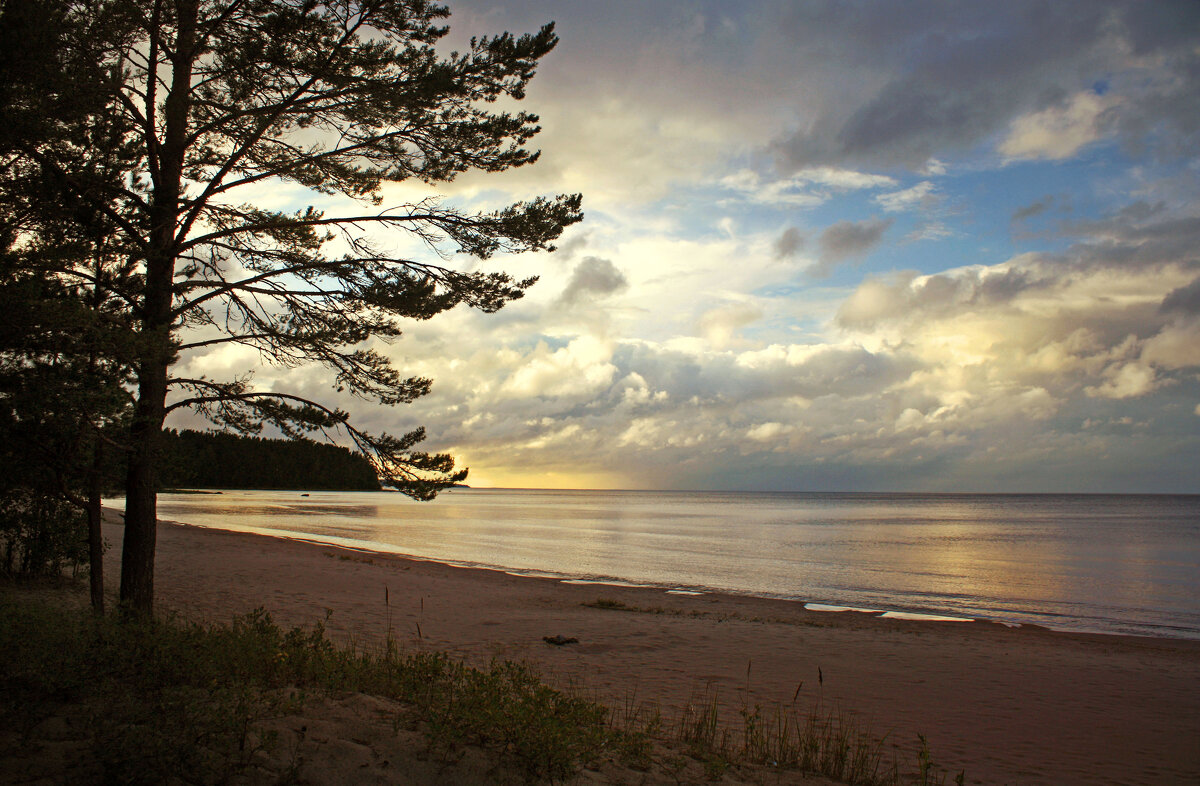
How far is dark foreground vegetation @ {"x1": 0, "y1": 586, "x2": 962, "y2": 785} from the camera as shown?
414 cm

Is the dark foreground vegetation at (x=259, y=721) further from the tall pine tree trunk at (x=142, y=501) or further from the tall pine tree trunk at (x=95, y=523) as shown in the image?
the tall pine tree trunk at (x=95, y=523)

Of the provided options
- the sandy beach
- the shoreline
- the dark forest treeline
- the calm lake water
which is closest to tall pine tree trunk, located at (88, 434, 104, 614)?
the sandy beach

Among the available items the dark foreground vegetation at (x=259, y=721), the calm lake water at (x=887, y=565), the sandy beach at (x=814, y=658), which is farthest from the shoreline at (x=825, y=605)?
the dark foreground vegetation at (x=259, y=721)

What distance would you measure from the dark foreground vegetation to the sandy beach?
1.80m

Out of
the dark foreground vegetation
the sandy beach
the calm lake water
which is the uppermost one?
the dark foreground vegetation

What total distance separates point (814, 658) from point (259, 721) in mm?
10680

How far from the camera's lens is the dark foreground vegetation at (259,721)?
13.6 feet

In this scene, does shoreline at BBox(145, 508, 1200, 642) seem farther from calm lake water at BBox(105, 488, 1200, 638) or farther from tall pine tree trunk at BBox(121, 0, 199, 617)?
tall pine tree trunk at BBox(121, 0, 199, 617)

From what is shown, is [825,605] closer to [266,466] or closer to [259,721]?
[259,721]

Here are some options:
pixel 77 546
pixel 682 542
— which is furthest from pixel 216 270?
pixel 682 542

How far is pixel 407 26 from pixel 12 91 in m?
4.63

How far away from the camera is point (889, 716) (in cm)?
929

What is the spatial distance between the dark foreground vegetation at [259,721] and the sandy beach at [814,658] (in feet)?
5.92

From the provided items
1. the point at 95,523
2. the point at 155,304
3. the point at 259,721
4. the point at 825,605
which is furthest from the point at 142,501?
the point at 825,605
